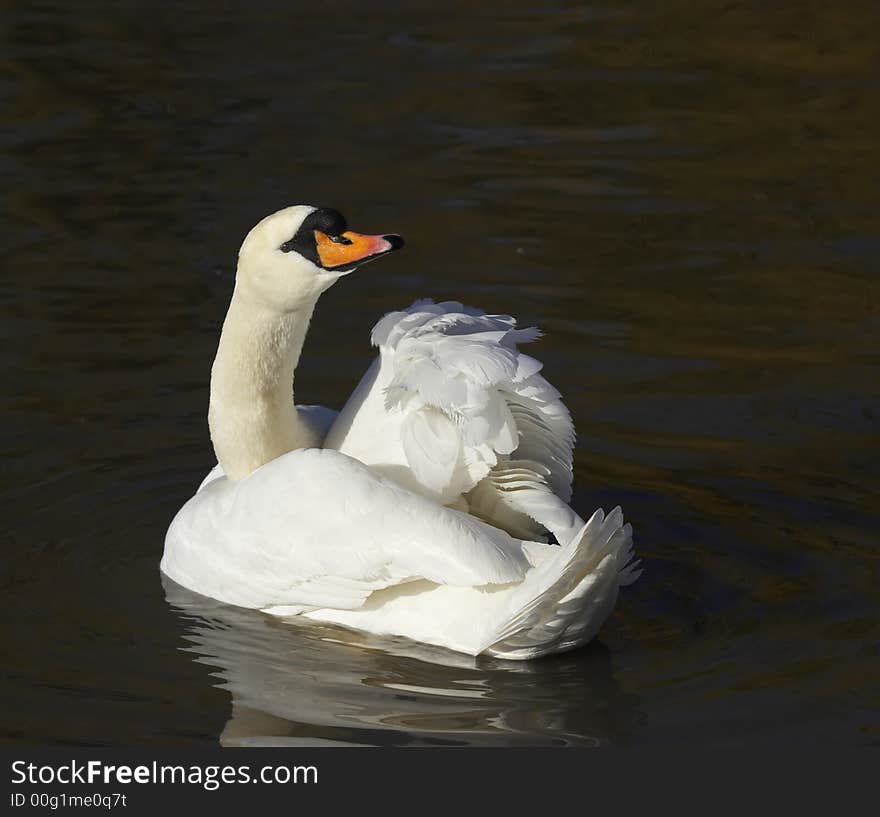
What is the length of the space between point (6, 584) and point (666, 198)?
5817 mm

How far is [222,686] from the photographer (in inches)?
238

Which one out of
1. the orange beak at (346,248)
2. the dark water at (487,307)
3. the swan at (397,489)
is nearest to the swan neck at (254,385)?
the swan at (397,489)

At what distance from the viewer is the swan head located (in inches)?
251

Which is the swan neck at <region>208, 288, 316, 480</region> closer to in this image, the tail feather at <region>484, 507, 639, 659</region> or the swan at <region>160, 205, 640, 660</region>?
the swan at <region>160, 205, 640, 660</region>

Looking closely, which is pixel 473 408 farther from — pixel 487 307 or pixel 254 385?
pixel 487 307

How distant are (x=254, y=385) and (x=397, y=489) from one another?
1.00m

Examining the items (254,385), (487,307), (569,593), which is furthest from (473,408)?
(487,307)

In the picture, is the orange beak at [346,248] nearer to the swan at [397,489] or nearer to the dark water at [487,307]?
the swan at [397,489]

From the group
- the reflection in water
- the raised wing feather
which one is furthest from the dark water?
the raised wing feather

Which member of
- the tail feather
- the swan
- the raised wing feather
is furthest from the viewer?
the raised wing feather

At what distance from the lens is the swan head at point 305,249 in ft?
20.9

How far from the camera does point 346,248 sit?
6.39m

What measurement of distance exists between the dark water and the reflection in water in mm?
16

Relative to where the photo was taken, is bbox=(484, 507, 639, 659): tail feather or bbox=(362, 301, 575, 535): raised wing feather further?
bbox=(362, 301, 575, 535): raised wing feather
